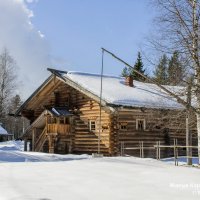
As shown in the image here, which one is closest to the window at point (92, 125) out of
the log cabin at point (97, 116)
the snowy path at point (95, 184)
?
the log cabin at point (97, 116)

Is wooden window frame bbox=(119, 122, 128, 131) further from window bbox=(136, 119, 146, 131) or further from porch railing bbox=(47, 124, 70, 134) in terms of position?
porch railing bbox=(47, 124, 70, 134)

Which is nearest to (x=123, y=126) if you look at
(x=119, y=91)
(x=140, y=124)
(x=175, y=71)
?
(x=140, y=124)

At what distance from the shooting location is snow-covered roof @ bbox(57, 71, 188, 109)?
27.7 meters

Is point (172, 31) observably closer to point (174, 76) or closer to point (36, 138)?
point (174, 76)

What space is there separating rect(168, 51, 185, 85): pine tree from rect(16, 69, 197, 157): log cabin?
29.8 ft

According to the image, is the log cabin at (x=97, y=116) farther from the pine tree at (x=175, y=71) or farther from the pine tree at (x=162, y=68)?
→ the pine tree at (x=175, y=71)

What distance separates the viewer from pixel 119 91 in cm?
3034

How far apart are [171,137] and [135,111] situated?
154 inches

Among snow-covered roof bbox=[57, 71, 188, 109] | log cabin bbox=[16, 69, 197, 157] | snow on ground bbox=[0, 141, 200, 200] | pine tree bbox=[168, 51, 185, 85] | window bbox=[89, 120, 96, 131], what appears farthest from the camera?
window bbox=[89, 120, 96, 131]

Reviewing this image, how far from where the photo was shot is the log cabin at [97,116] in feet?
92.7

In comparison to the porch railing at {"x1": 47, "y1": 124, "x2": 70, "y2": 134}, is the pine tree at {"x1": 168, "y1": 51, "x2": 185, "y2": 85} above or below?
above

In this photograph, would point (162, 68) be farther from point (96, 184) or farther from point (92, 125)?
point (92, 125)

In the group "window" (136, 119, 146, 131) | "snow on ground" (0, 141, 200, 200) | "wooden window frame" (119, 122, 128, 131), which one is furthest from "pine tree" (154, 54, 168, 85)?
"window" (136, 119, 146, 131)

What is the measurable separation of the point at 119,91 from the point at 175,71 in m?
14.0
